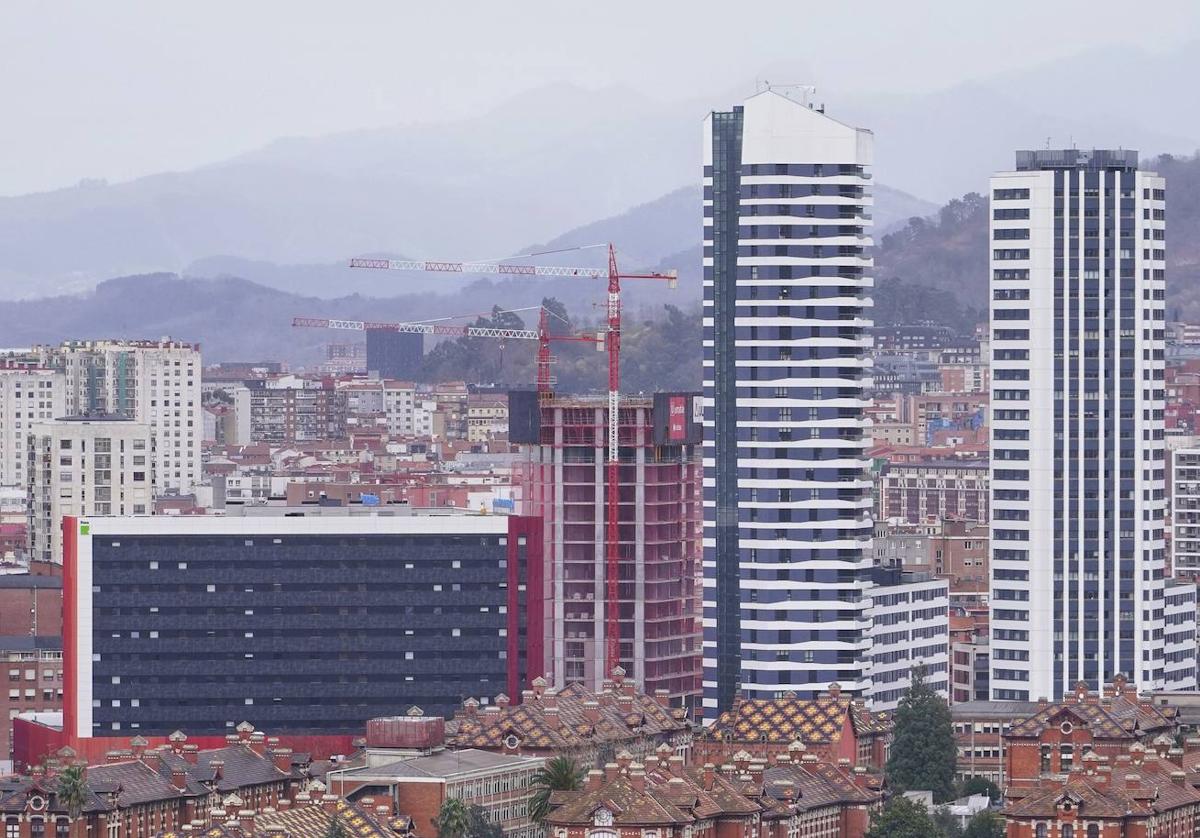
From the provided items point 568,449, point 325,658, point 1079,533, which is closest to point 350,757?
point 325,658

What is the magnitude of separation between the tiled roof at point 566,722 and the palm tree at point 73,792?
17.3 metres

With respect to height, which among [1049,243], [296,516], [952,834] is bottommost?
[952,834]

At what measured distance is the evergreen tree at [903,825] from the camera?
156 meters

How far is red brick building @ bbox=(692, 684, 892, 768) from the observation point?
6811 inches

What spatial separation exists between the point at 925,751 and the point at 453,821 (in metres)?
31.9

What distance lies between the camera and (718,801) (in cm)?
15212

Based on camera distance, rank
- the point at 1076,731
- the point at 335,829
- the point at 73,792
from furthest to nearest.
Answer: the point at 1076,731
the point at 73,792
the point at 335,829

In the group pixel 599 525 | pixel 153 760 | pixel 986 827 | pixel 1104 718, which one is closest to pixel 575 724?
pixel 153 760

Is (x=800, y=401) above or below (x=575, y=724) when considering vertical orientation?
above

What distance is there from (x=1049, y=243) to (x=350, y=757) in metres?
45.5

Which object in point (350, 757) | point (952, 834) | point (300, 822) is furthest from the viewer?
point (350, 757)

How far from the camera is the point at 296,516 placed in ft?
624

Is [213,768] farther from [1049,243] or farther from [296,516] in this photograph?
[1049,243]

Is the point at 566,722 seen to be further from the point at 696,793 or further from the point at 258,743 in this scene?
the point at 696,793
